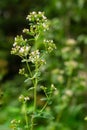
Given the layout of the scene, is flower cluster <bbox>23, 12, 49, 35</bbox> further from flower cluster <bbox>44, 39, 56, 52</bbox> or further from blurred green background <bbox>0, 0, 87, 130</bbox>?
blurred green background <bbox>0, 0, 87, 130</bbox>

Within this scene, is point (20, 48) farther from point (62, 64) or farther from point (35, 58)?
point (62, 64)

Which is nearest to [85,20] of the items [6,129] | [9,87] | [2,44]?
[9,87]

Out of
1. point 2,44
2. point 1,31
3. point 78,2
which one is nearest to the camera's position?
point 78,2

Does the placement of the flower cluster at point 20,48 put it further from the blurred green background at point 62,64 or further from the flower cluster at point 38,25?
the blurred green background at point 62,64

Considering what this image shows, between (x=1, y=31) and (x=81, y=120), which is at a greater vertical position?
(x=1, y=31)

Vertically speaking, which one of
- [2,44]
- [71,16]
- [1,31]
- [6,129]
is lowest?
[6,129]

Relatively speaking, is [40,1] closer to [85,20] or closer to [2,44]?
[2,44]

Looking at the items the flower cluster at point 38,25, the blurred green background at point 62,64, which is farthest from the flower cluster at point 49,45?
the blurred green background at point 62,64

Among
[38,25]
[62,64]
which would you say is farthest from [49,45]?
[62,64]
